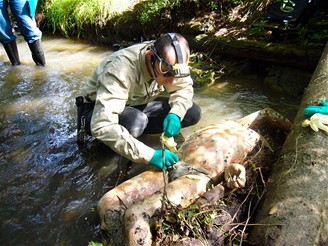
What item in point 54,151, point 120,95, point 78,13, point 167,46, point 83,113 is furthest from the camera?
point 78,13

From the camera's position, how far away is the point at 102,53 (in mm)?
6402

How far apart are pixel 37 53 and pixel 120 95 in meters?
3.72

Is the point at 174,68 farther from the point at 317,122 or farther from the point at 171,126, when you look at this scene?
the point at 317,122

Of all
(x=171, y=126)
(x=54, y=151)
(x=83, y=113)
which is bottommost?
(x=54, y=151)

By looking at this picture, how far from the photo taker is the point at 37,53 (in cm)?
564

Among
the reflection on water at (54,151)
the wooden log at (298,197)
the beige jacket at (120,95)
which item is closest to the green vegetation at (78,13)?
the reflection on water at (54,151)

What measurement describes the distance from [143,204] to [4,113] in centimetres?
310

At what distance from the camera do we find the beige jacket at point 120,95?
2.53 metres

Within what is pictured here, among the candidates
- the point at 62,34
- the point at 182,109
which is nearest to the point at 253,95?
the point at 182,109

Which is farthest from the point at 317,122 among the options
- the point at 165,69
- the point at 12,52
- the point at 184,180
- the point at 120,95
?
the point at 12,52

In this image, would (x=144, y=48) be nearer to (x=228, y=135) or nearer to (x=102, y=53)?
(x=228, y=135)

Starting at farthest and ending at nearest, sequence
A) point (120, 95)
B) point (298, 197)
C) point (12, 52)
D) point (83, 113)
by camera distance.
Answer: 1. point (12, 52)
2. point (83, 113)
3. point (120, 95)
4. point (298, 197)

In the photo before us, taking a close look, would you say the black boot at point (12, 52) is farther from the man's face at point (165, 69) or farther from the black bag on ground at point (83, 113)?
the man's face at point (165, 69)

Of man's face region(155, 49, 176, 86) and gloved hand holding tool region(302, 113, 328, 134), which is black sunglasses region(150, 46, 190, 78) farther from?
gloved hand holding tool region(302, 113, 328, 134)
